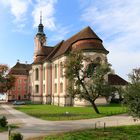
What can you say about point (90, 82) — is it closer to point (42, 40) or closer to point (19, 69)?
point (42, 40)

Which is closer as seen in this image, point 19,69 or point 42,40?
point 42,40

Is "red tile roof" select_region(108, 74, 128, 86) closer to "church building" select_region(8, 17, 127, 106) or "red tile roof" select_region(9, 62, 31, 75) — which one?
"church building" select_region(8, 17, 127, 106)

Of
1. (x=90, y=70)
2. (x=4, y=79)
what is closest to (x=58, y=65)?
(x=4, y=79)

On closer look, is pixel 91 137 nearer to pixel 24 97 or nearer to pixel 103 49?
pixel 103 49

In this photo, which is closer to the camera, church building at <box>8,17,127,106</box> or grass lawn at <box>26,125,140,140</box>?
grass lawn at <box>26,125,140,140</box>

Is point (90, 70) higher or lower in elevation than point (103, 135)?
higher

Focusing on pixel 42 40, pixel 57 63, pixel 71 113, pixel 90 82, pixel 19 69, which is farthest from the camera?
pixel 19 69

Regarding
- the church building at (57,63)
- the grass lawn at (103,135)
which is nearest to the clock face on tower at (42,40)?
the church building at (57,63)

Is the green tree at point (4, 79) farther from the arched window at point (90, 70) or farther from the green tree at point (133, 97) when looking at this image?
the green tree at point (133, 97)

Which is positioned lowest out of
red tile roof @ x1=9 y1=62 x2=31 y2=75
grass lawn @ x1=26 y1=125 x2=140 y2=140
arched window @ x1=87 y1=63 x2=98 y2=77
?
grass lawn @ x1=26 y1=125 x2=140 y2=140

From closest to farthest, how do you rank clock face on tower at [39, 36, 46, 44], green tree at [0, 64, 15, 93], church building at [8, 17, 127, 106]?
church building at [8, 17, 127, 106]
green tree at [0, 64, 15, 93]
clock face on tower at [39, 36, 46, 44]

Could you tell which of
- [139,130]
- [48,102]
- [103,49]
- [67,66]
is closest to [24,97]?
[48,102]

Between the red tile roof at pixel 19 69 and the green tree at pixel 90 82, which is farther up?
the red tile roof at pixel 19 69

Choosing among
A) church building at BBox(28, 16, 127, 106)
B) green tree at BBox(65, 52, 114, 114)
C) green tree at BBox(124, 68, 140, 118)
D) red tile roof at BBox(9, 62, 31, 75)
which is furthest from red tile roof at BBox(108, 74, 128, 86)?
green tree at BBox(124, 68, 140, 118)
